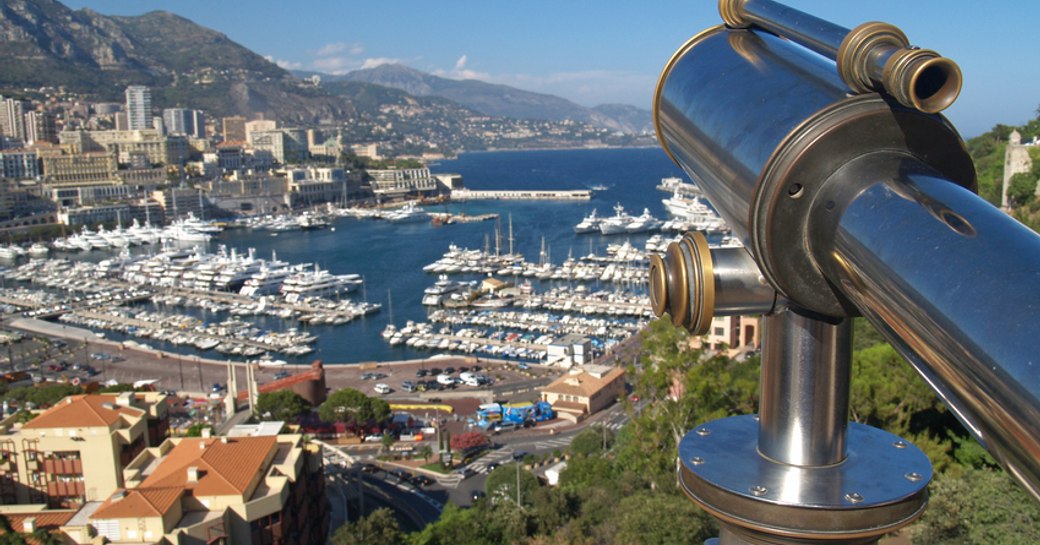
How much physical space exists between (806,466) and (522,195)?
70.5 meters

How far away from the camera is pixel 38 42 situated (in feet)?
371

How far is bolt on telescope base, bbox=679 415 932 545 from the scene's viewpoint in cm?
106

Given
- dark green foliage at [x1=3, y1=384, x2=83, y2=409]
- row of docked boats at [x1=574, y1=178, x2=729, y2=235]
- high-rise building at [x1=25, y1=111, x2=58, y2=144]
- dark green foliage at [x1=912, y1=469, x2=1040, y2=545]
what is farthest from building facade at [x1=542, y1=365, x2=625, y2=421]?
high-rise building at [x1=25, y1=111, x2=58, y2=144]

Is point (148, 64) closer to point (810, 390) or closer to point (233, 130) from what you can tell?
point (233, 130)

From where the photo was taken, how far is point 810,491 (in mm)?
1094

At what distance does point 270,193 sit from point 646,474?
199 feet

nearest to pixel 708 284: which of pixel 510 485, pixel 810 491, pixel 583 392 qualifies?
pixel 810 491

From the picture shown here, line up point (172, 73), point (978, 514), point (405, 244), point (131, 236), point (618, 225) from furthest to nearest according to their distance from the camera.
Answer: point (172, 73) → point (131, 236) → point (618, 225) → point (405, 244) → point (978, 514)

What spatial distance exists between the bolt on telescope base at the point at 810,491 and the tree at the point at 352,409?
15869 mm

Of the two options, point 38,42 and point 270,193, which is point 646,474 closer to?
point 270,193

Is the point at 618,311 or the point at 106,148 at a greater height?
the point at 106,148

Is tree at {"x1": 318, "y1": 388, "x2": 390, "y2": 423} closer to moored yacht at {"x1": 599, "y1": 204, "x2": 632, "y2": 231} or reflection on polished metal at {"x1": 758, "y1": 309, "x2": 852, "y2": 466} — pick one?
reflection on polished metal at {"x1": 758, "y1": 309, "x2": 852, "y2": 466}

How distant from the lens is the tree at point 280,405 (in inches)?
646

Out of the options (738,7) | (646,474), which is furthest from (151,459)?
(738,7)
